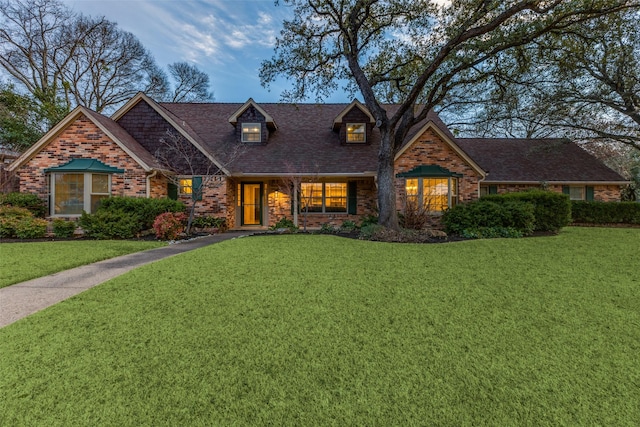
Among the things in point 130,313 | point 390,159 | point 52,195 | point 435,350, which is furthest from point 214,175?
point 435,350

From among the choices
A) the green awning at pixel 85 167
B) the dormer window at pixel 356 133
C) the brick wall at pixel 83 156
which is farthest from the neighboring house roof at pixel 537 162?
the green awning at pixel 85 167

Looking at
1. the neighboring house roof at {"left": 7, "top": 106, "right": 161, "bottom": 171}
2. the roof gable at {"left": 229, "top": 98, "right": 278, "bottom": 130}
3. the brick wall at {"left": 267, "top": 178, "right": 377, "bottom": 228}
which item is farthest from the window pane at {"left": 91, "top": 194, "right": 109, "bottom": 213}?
the brick wall at {"left": 267, "top": 178, "right": 377, "bottom": 228}

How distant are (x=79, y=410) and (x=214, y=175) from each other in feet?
38.0

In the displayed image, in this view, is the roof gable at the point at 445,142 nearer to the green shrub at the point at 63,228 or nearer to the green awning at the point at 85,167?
the green awning at the point at 85,167

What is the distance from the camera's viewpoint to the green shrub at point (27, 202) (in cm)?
1036

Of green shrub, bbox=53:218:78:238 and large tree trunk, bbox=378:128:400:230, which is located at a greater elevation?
large tree trunk, bbox=378:128:400:230

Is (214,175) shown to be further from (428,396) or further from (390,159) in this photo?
(428,396)

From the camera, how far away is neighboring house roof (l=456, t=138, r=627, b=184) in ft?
52.1

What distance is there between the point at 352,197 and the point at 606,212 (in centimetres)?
1323

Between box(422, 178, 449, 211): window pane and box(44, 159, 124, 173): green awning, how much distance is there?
42.8ft

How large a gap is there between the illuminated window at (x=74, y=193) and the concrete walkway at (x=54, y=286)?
6.54 metres

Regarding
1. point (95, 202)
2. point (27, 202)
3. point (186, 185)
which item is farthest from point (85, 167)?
point (186, 185)

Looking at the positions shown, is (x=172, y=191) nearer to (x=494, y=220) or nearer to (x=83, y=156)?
(x=83, y=156)

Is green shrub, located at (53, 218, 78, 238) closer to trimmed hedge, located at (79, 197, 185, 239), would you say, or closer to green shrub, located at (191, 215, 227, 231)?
trimmed hedge, located at (79, 197, 185, 239)
